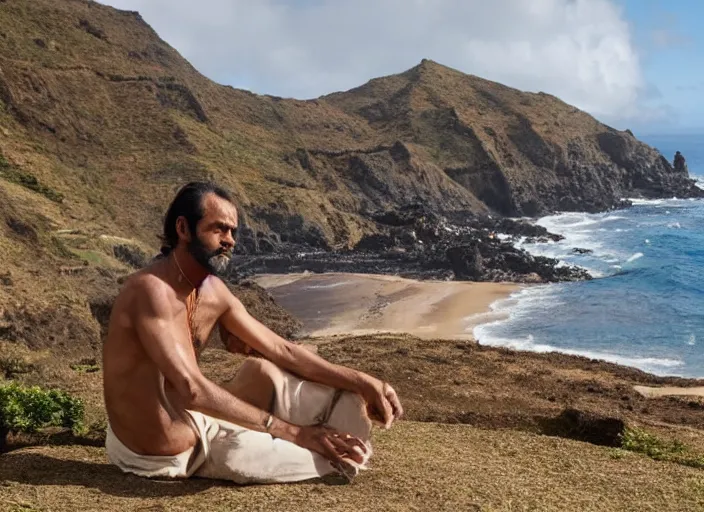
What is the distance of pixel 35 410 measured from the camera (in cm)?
695

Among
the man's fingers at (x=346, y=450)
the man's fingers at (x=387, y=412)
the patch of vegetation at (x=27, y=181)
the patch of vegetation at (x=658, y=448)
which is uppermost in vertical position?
the patch of vegetation at (x=27, y=181)

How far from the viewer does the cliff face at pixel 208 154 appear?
2923 centimetres

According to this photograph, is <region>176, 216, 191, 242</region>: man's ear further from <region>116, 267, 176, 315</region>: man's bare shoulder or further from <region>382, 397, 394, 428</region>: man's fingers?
<region>382, 397, 394, 428</region>: man's fingers

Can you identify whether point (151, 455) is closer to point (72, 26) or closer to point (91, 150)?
point (91, 150)

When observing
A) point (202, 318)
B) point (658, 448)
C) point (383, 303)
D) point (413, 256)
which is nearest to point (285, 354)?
point (202, 318)

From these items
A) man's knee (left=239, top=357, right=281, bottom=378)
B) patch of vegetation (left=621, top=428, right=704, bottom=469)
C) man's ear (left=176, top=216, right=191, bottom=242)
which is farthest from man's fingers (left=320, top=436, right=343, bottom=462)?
patch of vegetation (left=621, top=428, right=704, bottom=469)

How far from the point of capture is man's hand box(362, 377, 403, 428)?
5.11 metres

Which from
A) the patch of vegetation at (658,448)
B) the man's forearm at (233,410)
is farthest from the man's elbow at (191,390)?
the patch of vegetation at (658,448)

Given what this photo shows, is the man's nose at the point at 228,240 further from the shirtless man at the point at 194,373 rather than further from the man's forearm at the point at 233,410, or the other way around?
the man's forearm at the point at 233,410

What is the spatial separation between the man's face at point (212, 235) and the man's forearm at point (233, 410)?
0.75 m

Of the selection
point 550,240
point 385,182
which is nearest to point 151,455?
point 550,240

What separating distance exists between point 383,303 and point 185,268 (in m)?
32.3

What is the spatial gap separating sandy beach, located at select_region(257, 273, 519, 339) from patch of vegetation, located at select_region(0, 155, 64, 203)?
435 inches

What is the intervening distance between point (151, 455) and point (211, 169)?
158 ft
